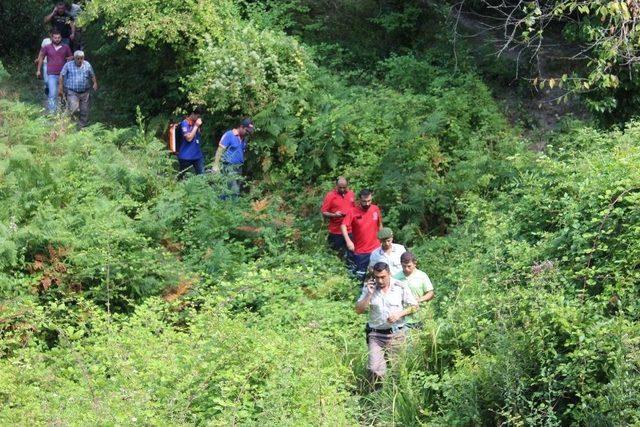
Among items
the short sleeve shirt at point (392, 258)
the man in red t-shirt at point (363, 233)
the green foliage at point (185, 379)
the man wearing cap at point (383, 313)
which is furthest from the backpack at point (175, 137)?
the man wearing cap at point (383, 313)

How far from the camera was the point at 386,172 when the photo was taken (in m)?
17.5

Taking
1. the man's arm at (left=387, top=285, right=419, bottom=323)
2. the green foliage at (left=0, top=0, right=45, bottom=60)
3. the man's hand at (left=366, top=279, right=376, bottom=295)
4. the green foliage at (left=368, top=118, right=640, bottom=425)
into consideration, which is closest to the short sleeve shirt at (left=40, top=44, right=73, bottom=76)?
the green foliage at (left=0, top=0, right=45, bottom=60)

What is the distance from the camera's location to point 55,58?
66.5 feet

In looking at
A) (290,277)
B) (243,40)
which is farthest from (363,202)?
(243,40)

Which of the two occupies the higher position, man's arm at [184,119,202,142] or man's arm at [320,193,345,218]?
man's arm at [184,119,202,142]

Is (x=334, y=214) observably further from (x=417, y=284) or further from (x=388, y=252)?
(x=417, y=284)

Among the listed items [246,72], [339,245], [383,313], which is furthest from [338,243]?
[246,72]

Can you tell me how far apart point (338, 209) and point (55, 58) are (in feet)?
25.2

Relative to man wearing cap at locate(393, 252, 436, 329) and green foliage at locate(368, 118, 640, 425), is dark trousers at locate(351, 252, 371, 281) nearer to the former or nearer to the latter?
green foliage at locate(368, 118, 640, 425)

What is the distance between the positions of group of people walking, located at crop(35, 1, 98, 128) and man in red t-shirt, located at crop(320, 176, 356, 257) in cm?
593

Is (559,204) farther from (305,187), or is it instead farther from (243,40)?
(243,40)

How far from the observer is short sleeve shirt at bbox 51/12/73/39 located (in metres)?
21.7

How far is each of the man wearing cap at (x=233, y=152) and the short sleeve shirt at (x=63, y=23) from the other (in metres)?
6.25

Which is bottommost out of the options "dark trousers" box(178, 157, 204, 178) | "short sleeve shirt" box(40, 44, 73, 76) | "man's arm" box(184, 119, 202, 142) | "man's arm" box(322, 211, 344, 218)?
"dark trousers" box(178, 157, 204, 178)
